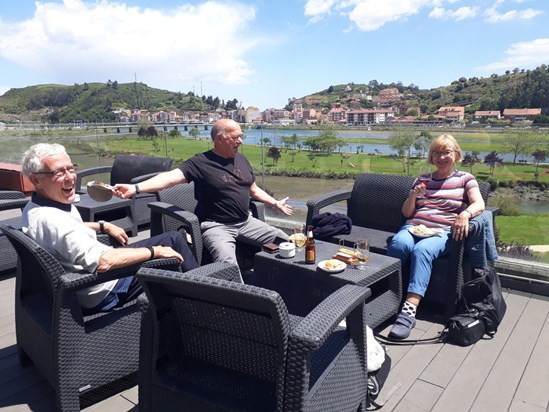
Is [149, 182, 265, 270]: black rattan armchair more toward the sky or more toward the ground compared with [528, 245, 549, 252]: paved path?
more toward the sky

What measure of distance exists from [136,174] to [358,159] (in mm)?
2685

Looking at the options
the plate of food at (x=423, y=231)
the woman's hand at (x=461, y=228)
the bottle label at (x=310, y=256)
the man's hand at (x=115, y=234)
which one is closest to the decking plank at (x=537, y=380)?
the woman's hand at (x=461, y=228)

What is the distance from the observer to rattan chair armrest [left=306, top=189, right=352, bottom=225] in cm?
332

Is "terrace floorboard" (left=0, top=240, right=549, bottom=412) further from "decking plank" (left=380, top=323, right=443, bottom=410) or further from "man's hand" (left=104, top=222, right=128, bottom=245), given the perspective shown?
"man's hand" (left=104, top=222, right=128, bottom=245)

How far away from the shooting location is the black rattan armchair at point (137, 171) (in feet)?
15.5

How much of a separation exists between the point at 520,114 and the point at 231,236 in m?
3.18

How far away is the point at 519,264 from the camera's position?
312 centimetres

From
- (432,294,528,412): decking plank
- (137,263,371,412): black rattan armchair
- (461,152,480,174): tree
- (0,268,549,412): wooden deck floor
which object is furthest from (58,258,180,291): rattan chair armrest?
(461,152,480,174): tree

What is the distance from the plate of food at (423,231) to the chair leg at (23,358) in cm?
251

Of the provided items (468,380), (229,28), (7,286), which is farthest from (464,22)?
(7,286)

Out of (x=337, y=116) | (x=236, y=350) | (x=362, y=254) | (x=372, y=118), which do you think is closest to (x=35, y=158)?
(x=236, y=350)

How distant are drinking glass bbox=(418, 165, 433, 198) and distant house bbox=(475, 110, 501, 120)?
4.00 feet

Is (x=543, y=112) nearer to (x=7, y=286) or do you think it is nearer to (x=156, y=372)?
(x=156, y=372)

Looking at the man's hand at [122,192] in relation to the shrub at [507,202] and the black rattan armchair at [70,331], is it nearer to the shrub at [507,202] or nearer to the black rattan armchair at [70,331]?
the black rattan armchair at [70,331]
